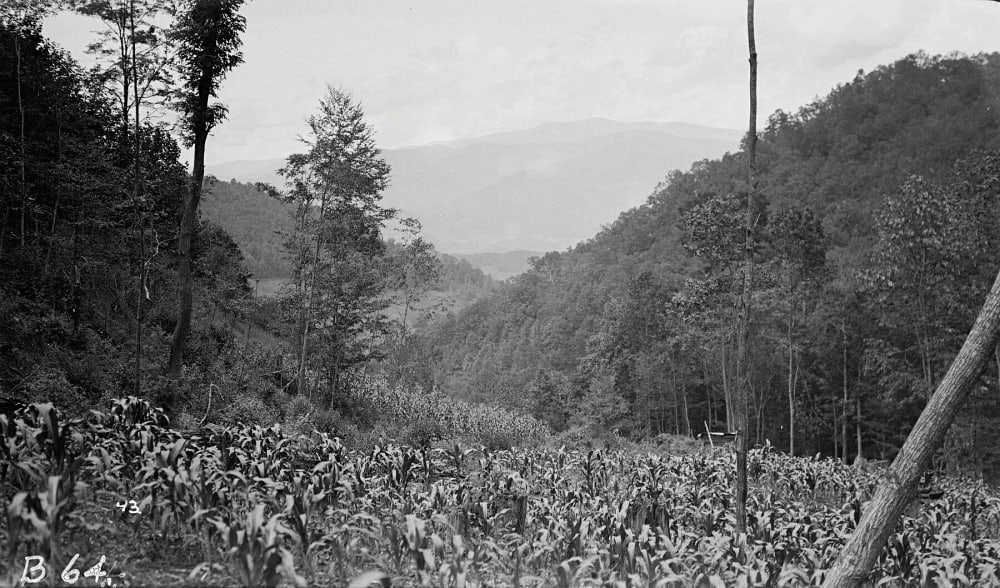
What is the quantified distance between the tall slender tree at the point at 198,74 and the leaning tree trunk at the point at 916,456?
10.5 m

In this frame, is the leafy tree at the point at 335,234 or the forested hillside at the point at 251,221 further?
the forested hillside at the point at 251,221

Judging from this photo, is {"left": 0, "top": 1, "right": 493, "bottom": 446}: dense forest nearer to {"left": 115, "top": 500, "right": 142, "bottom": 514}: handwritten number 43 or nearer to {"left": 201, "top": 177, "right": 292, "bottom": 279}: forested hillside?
{"left": 115, "top": 500, "right": 142, "bottom": 514}: handwritten number 43

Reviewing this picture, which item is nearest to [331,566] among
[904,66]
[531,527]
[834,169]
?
[531,527]

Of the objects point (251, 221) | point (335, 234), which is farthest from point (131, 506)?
→ point (251, 221)

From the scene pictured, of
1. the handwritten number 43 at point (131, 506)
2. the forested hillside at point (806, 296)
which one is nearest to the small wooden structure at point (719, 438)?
the forested hillside at point (806, 296)

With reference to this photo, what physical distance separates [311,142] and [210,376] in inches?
241

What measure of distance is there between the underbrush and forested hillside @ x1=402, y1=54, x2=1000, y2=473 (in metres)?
12.5

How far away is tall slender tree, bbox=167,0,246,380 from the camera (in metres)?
10.4

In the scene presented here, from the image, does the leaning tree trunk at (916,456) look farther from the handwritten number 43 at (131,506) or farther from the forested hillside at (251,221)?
the forested hillside at (251,221)

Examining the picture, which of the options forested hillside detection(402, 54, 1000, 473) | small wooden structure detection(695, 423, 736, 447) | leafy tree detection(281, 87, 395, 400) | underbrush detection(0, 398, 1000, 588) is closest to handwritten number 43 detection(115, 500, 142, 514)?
underbrush detection(0, 398, 1000, 588)

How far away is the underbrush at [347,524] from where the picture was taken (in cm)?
339

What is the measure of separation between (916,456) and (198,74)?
38.5 feet

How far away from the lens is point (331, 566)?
3625 millimetres

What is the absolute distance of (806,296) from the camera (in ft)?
74.2
